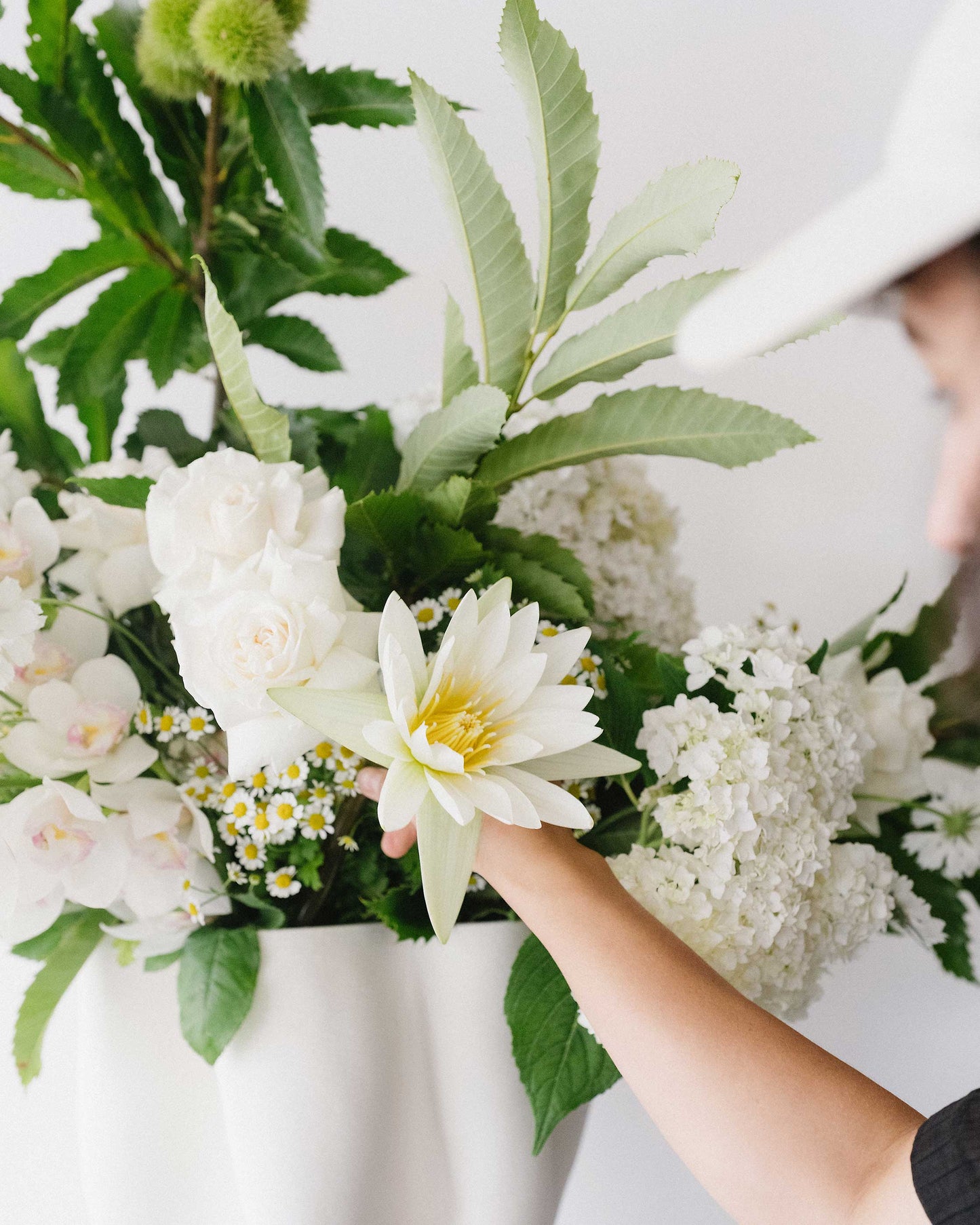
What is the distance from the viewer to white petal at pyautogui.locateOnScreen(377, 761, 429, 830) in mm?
368

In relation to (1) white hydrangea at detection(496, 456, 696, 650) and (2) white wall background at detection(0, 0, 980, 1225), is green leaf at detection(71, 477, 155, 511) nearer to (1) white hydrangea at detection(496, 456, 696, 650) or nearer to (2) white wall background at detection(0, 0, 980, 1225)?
(1) white hydrangea at detection(496, 456, 696, 650)

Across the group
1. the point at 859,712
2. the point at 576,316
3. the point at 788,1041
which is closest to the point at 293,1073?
the point at 788,1041

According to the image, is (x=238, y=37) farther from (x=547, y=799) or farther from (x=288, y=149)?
(x=547, y=799)

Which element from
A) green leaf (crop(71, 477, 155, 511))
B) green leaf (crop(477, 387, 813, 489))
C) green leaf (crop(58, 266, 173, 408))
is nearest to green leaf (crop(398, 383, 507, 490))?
green leaf (crop(477, 387, 813, 489))

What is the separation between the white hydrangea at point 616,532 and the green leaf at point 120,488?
0.21 m

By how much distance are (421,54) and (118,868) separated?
72 cm

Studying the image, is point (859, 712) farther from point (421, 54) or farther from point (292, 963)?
point (421, 54)

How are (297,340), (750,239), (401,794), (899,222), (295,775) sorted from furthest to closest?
(750,239)
(297,340)
(295,775)
(401,794)
(899,222)

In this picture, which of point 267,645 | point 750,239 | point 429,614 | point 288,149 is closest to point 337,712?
point 267,645

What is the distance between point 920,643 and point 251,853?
1.41 feet

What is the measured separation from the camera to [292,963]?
513 millimetres

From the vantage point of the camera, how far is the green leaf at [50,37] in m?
0.58

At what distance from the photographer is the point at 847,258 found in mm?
249

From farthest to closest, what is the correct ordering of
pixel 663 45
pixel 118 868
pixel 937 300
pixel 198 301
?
pixel 663 45 < pixel 198 301 < pixel 118 868 < pixel 937 300
